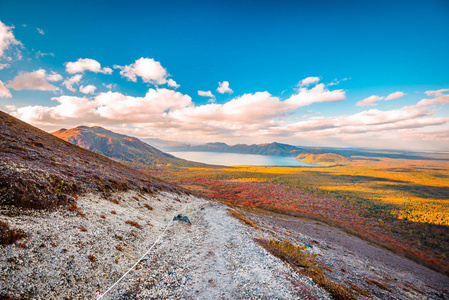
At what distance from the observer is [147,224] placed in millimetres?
18391

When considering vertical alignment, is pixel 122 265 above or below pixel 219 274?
above

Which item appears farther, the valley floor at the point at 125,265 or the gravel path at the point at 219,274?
the gravel path at the point at 219,274

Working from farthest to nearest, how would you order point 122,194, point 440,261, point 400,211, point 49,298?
point 400,211 < point 440,261 < point 122,194 < point 49,298

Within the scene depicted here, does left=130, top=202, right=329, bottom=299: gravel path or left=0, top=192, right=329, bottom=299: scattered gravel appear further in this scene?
left=130, top=202, right=329, bottom=299: gravel path

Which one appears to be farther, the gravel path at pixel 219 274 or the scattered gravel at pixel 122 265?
the gravel path at pixel 219 274

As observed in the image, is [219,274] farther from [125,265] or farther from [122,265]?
[122,265]

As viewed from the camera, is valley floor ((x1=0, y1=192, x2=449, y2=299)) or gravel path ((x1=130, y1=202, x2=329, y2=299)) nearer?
valley floor ((x1=0, y1=192, x2=449, y2=299))

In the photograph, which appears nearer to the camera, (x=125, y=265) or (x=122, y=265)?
(x=122, y=265)

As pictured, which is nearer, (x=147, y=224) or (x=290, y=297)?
(x=290, y=297)

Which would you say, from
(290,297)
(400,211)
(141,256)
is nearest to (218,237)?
(141,256)

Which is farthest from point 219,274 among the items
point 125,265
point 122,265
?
point 122,265

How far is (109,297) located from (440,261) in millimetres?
71936

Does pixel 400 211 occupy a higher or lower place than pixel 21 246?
lower

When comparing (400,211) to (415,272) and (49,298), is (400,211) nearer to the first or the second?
(415,272)
